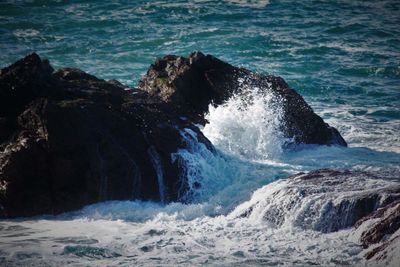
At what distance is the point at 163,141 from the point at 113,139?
801 millimetres

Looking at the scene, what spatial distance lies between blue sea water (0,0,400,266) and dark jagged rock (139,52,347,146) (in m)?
0.31

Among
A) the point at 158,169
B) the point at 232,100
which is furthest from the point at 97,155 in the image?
the point at 232,100

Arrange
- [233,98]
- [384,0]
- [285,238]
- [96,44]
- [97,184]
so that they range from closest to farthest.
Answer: [285,238] → [97,184] → [233,98] → [96,44] → [384,0]

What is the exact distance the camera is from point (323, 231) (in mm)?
Answer: 7441

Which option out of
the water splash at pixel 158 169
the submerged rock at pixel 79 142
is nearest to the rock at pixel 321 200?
the water splash at pixel 158 169

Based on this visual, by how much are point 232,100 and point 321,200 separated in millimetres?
4419

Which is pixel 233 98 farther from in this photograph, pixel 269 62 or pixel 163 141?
pixel 269 62

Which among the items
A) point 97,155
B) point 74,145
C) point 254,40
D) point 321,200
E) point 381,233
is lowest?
point 381,233

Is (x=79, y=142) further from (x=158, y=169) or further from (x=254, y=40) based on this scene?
(x=254, y=40)

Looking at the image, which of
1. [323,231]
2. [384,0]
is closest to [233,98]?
[323,231]

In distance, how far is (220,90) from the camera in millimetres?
11773

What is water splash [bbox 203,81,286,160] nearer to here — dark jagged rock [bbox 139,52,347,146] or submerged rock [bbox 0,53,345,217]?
dark jagged rock [bbox 139,52,347,146]

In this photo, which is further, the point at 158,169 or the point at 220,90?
the point at 220,90

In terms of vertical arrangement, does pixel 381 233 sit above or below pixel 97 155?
below
